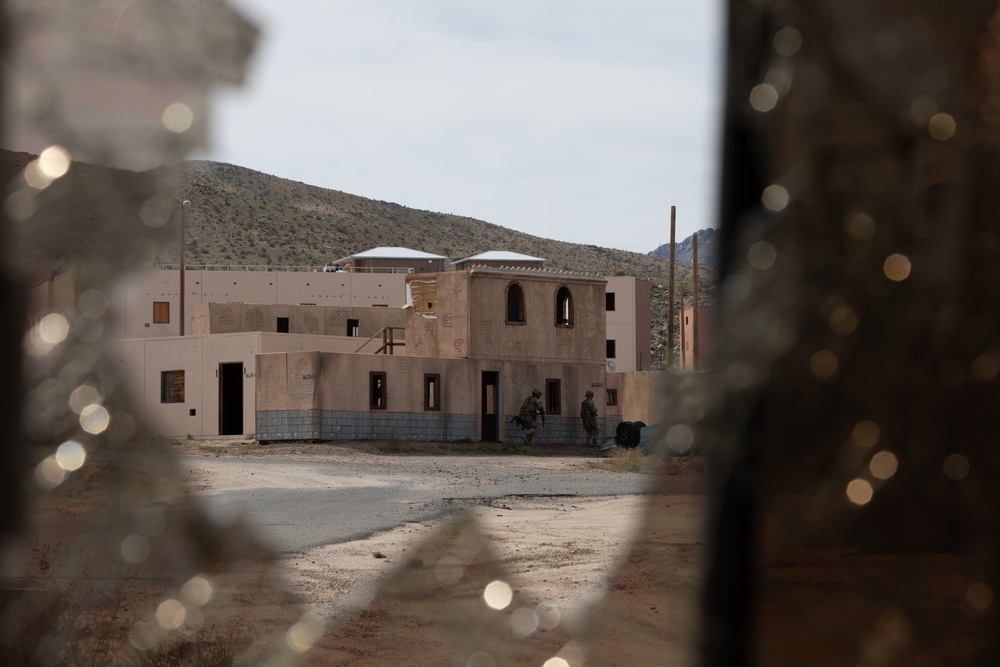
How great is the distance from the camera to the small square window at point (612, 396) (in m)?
30.4

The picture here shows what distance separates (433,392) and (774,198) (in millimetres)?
24715

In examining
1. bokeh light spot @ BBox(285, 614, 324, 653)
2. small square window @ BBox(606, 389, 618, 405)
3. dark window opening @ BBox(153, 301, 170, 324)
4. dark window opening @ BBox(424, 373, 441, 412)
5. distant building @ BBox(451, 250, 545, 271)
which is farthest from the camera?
distant building @ BBox(451, 250, 545, 271)

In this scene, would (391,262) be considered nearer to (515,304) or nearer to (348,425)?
(515,304)

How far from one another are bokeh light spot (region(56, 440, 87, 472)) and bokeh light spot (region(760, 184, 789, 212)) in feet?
2.75

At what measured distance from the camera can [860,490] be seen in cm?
120

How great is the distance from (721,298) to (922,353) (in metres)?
0.24

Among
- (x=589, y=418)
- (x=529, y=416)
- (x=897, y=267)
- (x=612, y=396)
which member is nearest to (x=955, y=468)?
(x=897, y=267)

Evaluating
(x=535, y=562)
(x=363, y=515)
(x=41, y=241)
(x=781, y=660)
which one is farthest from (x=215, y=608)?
(x=363, y=515)

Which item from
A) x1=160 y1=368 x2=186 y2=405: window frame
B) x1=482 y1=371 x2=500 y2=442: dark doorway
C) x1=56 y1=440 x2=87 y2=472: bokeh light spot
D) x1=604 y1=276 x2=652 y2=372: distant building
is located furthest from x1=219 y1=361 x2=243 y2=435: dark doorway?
x1=56 y1=440 x2=87 y2=472: bokeh light spot

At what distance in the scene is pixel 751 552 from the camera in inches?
44.8

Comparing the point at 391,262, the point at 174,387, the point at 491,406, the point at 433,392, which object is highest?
the point at 391,262

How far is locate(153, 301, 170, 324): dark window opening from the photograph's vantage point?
3559cm

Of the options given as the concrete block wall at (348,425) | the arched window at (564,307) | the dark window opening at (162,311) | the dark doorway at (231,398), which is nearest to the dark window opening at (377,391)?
the concrete block wall at (348,425)

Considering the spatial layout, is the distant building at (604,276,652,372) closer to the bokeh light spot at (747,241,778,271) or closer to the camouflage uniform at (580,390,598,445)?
the camouflage uniform at (580,390,598,445)
